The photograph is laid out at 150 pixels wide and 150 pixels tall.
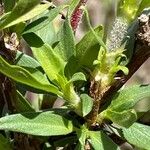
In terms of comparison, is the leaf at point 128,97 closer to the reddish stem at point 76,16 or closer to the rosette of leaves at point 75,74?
the rosette of leaves at point 75,74

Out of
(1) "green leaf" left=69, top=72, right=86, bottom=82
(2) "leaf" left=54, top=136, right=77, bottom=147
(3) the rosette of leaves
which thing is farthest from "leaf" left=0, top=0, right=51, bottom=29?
(2) "leaf" left=54, top=136, right=77, bottom=147

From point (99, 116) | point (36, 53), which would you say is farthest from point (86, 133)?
Result: point (36, 53)

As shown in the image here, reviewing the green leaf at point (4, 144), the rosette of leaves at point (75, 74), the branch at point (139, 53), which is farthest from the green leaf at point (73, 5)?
the green leaf at point (4, 144)

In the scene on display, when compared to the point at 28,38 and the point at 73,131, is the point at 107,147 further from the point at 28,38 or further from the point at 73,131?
the point at 28,38

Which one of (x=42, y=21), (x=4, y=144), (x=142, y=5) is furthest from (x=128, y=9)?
(x=4, y=144)

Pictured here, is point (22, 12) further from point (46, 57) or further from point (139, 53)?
point (139, 53)
